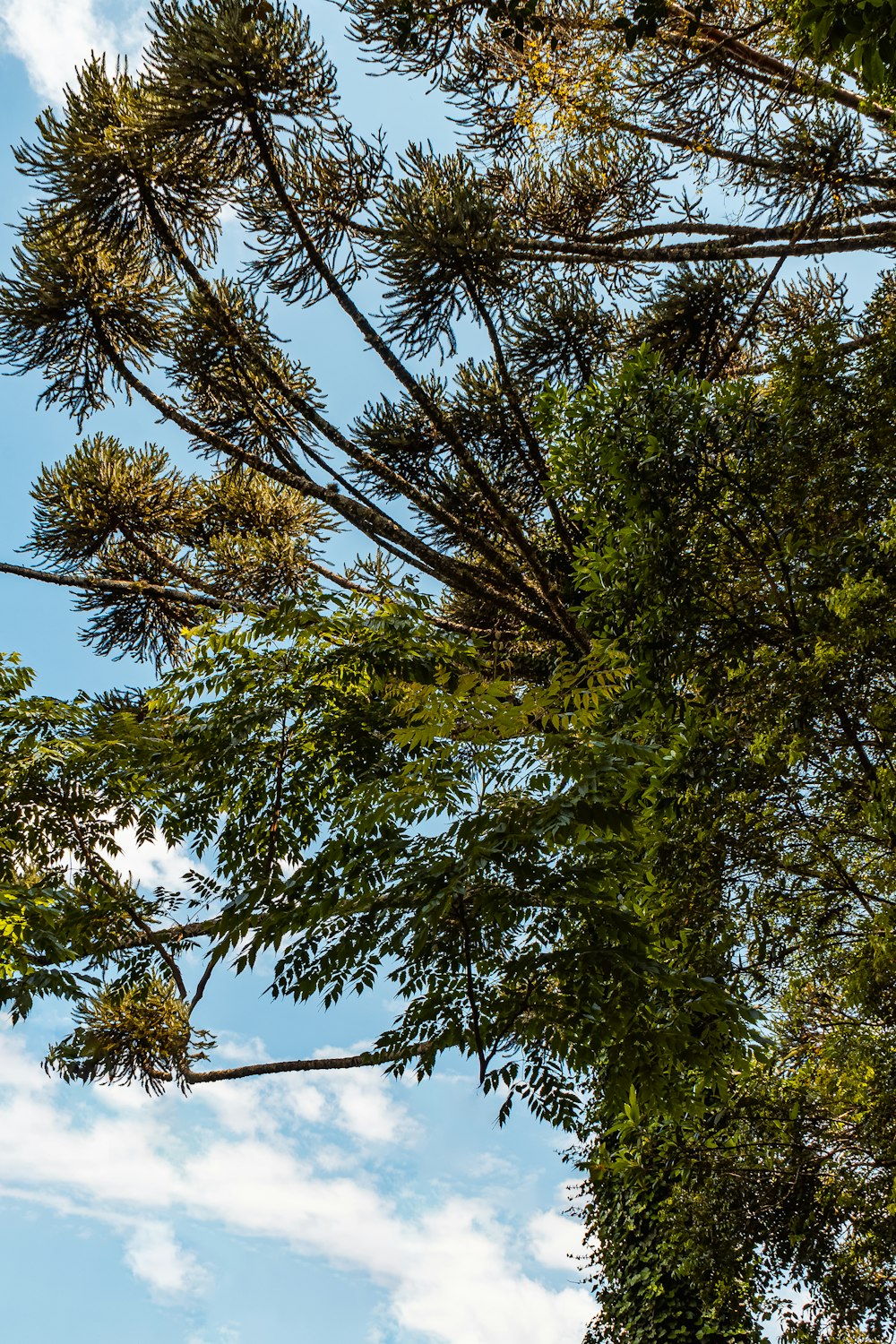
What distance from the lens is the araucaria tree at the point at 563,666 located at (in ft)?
14.6

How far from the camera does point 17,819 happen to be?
22.4 ft

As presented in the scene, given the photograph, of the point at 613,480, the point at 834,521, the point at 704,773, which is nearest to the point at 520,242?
the point at 613,480

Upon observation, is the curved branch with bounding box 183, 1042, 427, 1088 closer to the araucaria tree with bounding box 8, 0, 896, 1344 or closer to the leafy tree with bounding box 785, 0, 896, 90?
the araucaria tree with bounding box 8, 0, 896, 1344

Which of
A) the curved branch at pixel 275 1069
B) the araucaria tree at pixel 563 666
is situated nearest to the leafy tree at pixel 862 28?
the araucaria tree at pixel 563 666

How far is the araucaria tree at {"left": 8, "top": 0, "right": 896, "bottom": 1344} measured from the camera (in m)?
4.45

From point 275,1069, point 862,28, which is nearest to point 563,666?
point 862,28

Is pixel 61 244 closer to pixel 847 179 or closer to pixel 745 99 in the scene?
pixel 745 99

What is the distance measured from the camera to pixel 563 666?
15.9 feet

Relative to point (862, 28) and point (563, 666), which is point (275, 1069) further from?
point (862, 28)

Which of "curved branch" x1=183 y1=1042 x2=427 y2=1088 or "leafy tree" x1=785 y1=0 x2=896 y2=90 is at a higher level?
"leafy tree" x1=785 y1=0 x2=896 y2=90

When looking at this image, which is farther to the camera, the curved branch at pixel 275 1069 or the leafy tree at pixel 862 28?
the curved branch at pixel 275 1069

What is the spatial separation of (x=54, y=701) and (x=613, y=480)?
4.04 meters

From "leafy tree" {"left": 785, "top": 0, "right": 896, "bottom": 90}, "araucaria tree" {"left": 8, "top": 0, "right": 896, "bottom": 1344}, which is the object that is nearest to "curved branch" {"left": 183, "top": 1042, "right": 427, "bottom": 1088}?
"araucaria tree" {"left": 8, "top": 0, "right": 896, "bottom": 1344}

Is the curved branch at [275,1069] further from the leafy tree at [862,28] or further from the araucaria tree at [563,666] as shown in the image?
the leafy tree at [862,28]
